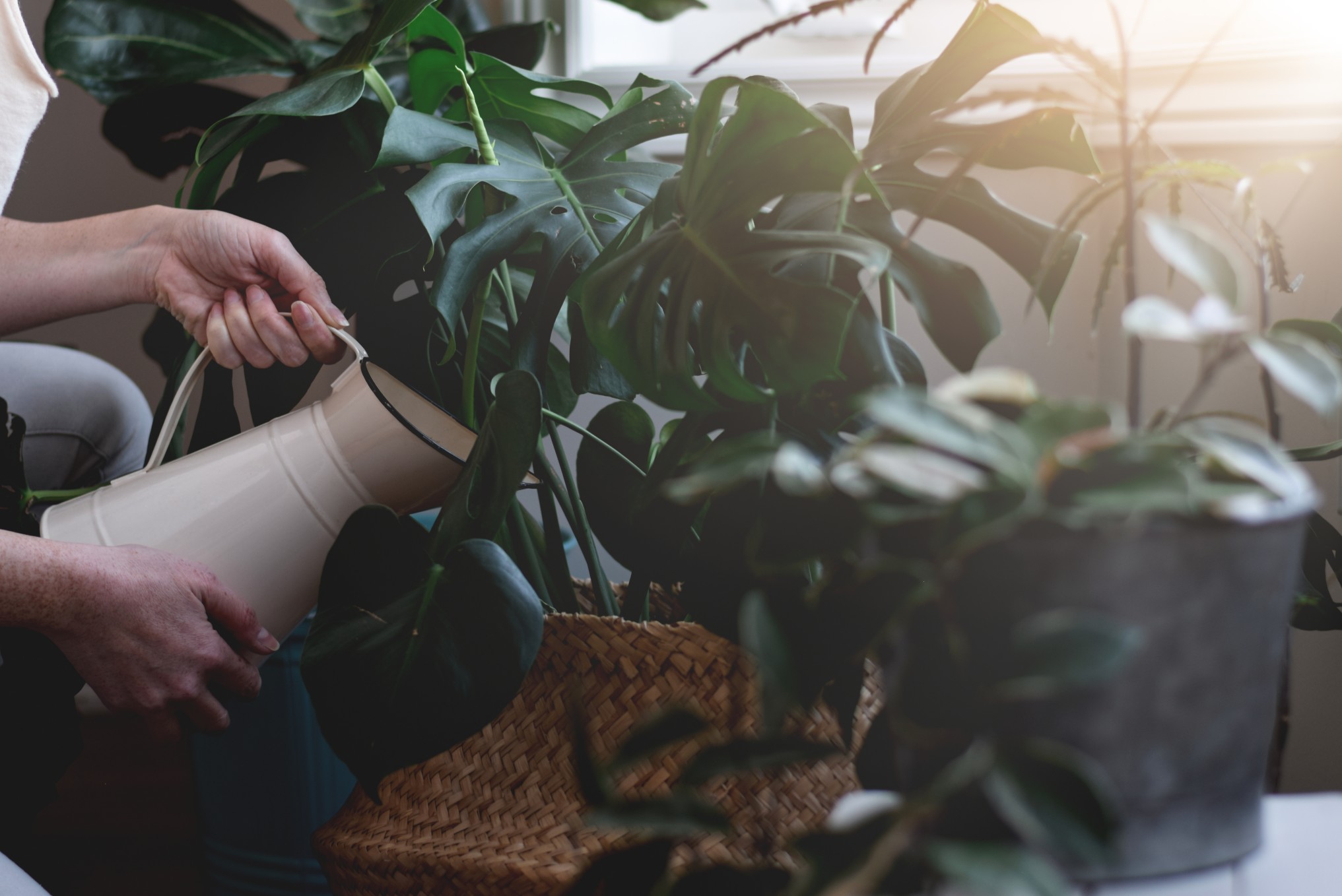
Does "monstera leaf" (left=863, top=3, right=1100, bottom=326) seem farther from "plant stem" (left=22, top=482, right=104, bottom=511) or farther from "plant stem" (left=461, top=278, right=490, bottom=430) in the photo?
"plant stem" (left=22, top=482, right=104, bottom=511)

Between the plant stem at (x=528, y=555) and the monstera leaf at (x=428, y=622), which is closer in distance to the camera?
the monstera leaf at (x=428, y=622)

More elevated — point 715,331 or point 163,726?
point 715,331

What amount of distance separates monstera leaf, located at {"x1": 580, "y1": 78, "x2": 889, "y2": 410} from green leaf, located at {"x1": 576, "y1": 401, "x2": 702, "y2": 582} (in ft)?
0.27

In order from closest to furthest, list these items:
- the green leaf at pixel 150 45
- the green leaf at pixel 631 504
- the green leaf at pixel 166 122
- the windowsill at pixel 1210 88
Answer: the green leaf at pixel 631 504 → the windowsill at pixel 1210 88 → the green leaf at pixel 150 45 → the green leaf at pixel 166 122

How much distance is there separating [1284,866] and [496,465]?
0.42 metres

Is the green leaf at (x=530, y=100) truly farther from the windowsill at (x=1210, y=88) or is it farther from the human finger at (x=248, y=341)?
the windowsill at (x=1210, y=88)

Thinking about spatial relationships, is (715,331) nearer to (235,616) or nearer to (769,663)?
(769,663)

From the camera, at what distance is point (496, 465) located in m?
0.58

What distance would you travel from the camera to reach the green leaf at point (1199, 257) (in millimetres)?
308

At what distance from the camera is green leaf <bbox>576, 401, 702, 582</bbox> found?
0.59 meters

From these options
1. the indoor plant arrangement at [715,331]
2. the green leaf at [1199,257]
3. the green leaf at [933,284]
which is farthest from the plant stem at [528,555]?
the green leaf at [1199,257]

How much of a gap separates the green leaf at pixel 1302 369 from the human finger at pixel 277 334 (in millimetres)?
634

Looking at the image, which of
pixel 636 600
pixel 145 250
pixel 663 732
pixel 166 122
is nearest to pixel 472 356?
pixel 636 600

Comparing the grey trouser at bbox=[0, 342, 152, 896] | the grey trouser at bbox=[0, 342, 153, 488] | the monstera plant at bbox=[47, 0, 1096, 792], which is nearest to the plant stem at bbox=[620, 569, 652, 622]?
the monstera plant at bbox=[47, 0, 1096, 792]
